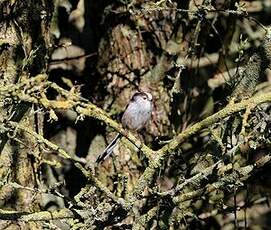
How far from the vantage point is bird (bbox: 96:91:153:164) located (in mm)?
3932

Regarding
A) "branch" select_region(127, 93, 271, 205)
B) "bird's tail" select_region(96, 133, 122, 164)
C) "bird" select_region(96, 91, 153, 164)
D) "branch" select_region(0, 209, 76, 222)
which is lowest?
"branch" select_region(0, 209, 76, 222)

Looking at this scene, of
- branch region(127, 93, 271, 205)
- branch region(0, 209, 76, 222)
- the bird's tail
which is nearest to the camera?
branch region(127, 93, 271, 205)

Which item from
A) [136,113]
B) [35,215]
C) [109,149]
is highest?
[136,113]

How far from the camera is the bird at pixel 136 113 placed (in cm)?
393

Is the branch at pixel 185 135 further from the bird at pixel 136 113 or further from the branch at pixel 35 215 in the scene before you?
the bird at pixel 136 113

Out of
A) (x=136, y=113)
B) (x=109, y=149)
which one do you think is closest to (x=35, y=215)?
(x=109, y=149)

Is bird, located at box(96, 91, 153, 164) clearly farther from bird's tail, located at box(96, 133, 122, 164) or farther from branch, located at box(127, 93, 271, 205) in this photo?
branch, located at box(127, 93, 271, 205)

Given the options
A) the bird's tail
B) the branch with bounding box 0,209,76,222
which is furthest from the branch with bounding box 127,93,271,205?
the bird's tail

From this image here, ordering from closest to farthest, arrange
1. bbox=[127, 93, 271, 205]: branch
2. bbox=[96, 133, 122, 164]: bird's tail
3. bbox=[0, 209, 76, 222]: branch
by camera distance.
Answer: bbox=[127, 93, 271, 205]: branch, bbox=[0, 209, 76, 222]: branch, bbox=[96, 133, 122, 164]: bird's tail

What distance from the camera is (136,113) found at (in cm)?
395

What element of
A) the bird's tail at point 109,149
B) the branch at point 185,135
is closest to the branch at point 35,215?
the branch at point 185,135

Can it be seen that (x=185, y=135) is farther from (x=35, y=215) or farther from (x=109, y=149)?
(x=109, y=149)

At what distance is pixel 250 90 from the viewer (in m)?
3.38

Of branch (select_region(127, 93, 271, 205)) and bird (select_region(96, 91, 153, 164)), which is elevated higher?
bird (select_region(96, 91, 153, 164))
